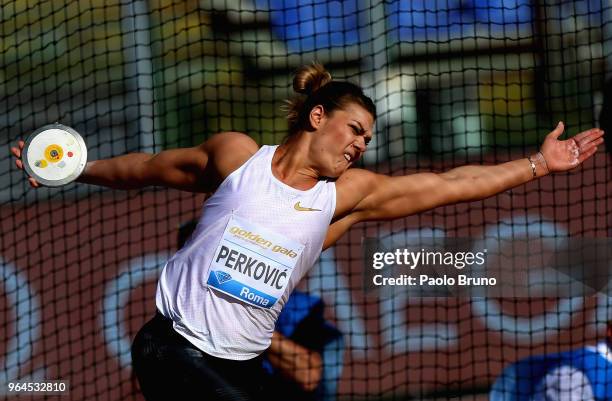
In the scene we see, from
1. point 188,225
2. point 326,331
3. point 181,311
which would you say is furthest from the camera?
point 326,331

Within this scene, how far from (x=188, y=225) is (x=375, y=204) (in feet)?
4.86

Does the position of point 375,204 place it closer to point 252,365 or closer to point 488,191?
point 488,191

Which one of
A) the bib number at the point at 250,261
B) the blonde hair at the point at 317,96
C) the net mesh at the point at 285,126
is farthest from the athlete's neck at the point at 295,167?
the net mesh at the point at 285,126

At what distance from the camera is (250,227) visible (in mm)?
3611

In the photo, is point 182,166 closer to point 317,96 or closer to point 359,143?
point 317,96

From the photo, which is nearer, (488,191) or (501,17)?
(488,191)

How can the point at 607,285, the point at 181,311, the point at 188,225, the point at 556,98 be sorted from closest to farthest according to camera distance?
the point at 181,311
the point at 188,225
the point at 607,285
the point at 556,98

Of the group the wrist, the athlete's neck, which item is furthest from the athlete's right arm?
the wrist

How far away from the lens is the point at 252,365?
147 inches

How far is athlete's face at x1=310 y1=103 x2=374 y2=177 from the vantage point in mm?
3758

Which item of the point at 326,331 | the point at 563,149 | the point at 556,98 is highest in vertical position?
the point at 556,98

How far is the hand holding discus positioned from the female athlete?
0.37 meters

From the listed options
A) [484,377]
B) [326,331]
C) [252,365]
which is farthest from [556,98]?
[252,365]

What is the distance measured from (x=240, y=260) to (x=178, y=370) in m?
0.42
